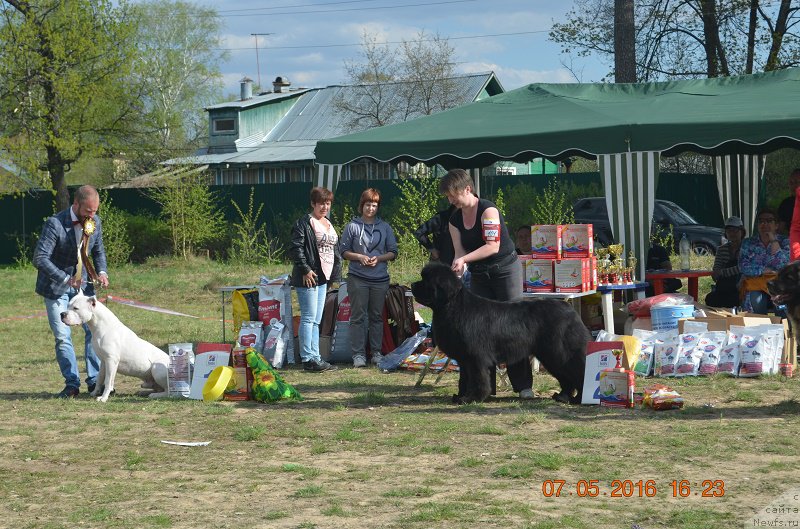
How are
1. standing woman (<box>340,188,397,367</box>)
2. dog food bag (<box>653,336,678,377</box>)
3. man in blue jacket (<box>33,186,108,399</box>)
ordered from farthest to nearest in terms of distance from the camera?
standing woman (<box>340,188,397,367</box>) < dog food bag (<box>653,336,678,377</box>) < man in blue jacket (<box>33,186,108,399</box>)

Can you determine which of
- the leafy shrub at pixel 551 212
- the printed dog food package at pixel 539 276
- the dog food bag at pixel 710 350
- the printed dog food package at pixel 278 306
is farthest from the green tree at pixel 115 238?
the dog food bag at pixel 710 350

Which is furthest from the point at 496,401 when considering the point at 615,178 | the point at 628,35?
the point at 628,35

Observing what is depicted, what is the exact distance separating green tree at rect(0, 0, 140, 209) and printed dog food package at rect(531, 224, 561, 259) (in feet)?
52.7

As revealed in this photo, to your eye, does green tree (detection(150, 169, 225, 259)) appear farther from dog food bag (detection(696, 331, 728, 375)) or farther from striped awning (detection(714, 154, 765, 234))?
dog food bag (detection(696, 331, 728, 375))

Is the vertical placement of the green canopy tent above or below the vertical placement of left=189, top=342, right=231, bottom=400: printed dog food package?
above

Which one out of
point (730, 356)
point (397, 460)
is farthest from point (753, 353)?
point (397, 460)

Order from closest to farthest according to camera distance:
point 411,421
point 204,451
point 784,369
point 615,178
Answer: point 204,451 → point 411,421 → point 784,369 → point 615,178

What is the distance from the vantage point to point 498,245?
7562 millimetres

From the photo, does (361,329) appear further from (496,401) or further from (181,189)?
(181,189)

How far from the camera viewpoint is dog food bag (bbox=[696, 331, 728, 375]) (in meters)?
8.59

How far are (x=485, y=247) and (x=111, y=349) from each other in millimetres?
2997

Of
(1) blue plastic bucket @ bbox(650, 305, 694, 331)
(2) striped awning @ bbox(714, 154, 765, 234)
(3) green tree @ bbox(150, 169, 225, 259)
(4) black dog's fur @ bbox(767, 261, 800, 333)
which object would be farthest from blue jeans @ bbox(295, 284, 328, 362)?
(3) green tree @ bbox(150, 169, 225, 259)

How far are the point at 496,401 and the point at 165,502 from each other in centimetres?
330

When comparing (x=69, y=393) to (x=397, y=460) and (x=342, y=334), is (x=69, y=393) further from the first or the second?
(x=397, y=460)
